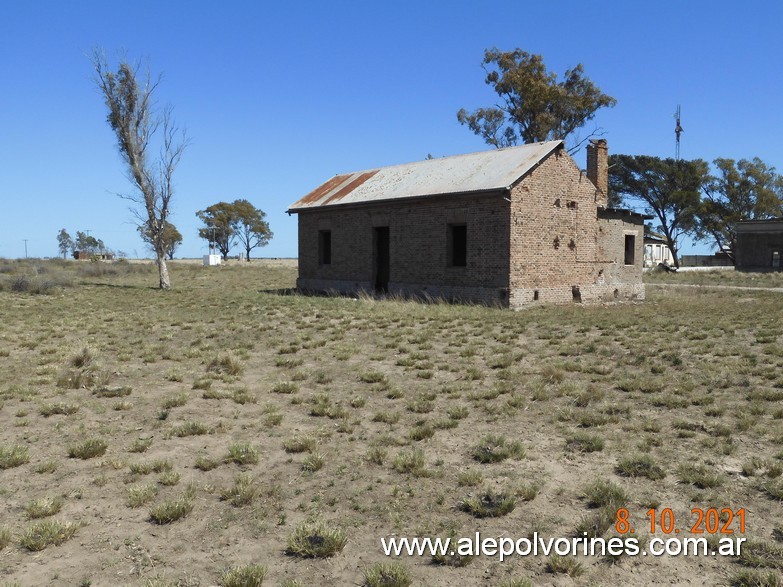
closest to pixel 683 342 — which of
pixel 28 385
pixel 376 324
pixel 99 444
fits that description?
pixel 376 324

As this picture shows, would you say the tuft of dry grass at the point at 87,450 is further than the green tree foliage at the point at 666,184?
No

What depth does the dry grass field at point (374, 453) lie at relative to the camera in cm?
412

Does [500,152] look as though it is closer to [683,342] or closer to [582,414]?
[683,342]

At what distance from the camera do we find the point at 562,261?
19.1 meters

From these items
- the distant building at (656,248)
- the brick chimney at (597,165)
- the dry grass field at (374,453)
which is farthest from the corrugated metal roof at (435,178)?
the distant building at (656,248)

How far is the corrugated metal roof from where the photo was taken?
18.3 meters

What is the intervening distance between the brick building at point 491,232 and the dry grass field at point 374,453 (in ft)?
20.2

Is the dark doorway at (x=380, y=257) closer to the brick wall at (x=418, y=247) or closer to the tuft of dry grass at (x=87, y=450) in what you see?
the brick wall at (x=418, y=247)

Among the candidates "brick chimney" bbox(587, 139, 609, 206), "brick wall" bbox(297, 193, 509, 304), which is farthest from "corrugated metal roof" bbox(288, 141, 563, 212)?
"brick chimney" bbox(587, 139, 609, 206)

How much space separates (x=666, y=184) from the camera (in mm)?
56906

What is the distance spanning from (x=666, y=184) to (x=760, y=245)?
14985 millimetres

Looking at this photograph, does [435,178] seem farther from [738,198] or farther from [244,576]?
[738,198]

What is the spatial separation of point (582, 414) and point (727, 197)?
207 ft

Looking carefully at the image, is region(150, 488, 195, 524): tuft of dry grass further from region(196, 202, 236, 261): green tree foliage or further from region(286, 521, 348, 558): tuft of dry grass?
region(196, 202, 236, 261): green tree foliage
